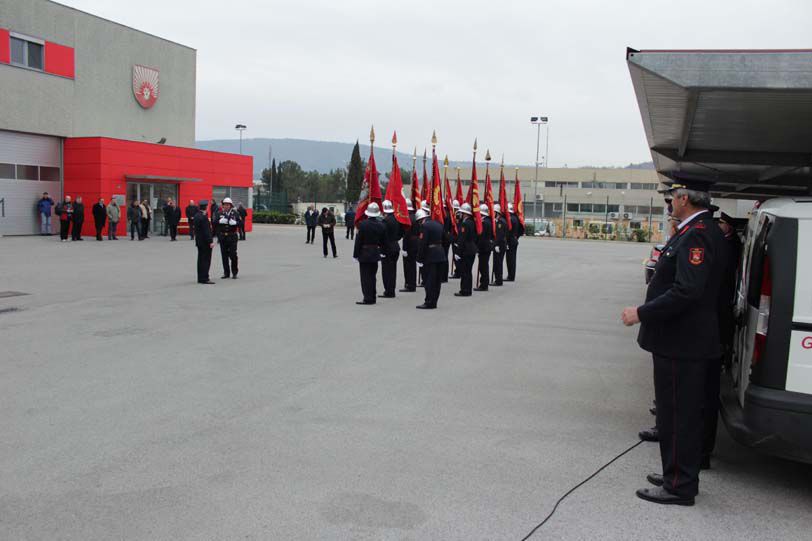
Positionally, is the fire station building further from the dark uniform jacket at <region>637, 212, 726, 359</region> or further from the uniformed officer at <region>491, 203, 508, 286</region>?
the dark uniform jacket at <region>637, 212, 726, 359</region>

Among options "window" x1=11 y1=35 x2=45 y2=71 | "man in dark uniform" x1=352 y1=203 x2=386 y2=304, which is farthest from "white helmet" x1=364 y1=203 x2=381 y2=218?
"window" x1=11 y1=35 x2=45 y2=71

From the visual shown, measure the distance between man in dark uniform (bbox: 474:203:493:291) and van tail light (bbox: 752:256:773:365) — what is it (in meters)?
11.3

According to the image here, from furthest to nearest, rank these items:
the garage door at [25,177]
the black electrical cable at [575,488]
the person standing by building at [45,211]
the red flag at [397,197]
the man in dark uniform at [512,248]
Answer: the person standing by building at [45,211], the garage door at [25,177], the man in dark uniform at [512,248], the red flag at [397,197], the black electrical cable at [575,488]

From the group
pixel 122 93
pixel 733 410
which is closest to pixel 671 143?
pixel 733 410

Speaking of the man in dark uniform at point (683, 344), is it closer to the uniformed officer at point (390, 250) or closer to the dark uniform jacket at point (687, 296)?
the dark uniform jacket at point (687, 296)

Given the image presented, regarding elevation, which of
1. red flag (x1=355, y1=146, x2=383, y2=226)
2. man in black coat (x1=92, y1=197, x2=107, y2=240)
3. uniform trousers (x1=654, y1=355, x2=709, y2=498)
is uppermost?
red flag (x1=355, y1=146, x2=383, y2=226)

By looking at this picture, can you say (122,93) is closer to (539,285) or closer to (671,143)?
(539,285)

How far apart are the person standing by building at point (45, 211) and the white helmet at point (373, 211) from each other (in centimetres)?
2201

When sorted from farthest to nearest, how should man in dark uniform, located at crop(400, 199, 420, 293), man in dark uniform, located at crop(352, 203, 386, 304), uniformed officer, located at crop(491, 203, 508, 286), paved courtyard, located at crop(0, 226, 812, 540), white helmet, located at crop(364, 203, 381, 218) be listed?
uniformed officer, located at crop(491, 203, 508, 286), man in dark uniform, located at crop(400, 199, 420, 293), white helmet, located at crop(364, 203, 381, 218), man in dark uniform, located at crop(352, 203, 386, 304), paved courtyard, located at crop(0, 226, 812, 540)

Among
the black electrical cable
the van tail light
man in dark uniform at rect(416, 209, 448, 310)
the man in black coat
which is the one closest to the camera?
the black electrical cable

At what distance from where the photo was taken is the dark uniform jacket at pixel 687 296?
4375mm

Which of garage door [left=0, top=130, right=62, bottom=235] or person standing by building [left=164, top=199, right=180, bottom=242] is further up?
garage door [left=0, top=130, right=62, bottom=235]

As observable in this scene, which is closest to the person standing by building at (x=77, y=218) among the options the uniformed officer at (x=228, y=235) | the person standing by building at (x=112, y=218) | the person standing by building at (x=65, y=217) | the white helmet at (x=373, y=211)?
the person standing by building at (x=65, y=217)

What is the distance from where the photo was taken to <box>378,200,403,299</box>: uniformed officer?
14.3 m
